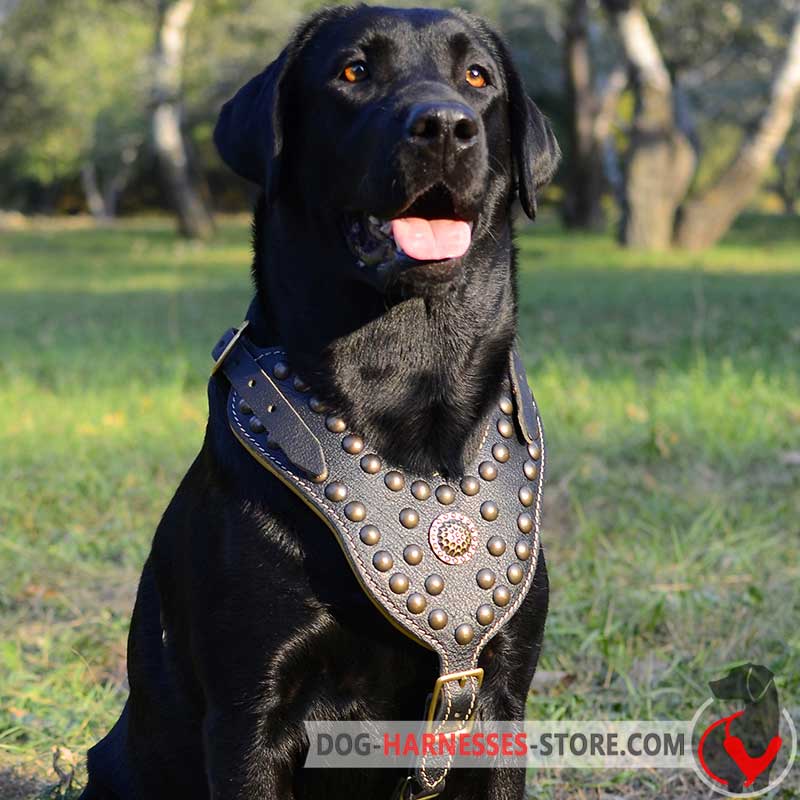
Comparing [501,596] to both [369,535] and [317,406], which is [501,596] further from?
[317,406]

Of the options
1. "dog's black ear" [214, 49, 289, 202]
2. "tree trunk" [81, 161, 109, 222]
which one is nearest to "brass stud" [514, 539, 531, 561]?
"dog's black ear" [214, 49, 289, 202]

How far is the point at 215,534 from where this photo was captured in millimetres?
2248

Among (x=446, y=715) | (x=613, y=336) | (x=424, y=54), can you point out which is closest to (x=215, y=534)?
(x=446, y=715)

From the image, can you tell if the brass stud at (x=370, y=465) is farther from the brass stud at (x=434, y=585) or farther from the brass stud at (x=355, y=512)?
the brass stud at (x=434, y=585)

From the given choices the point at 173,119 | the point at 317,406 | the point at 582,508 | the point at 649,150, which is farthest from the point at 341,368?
the point at 173,119

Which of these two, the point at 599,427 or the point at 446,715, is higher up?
the point at 446,715

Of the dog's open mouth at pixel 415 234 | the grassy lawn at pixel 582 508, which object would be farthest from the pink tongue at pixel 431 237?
the grassy lawn at pixel 582 508

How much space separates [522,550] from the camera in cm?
232

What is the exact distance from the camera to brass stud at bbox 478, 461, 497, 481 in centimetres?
233

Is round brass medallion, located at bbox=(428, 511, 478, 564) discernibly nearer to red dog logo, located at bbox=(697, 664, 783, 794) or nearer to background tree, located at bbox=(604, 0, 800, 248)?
red dog logo, located at bbox=(697, 664, 783, 794)

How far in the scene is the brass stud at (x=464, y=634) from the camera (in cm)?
220

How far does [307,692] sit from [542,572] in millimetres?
513

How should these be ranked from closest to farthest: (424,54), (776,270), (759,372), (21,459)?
1. (424,54)
2. (21,459)
3. (759,372)
4. (776,270)

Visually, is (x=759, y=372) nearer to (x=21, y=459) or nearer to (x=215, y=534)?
(x=21, y=459)
